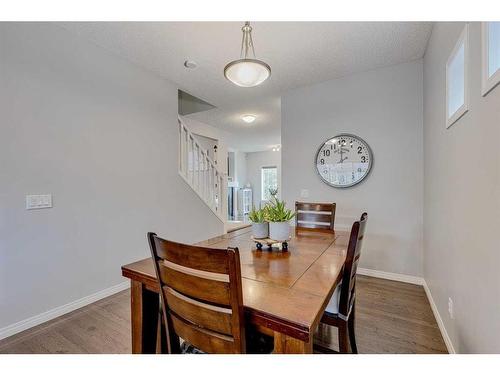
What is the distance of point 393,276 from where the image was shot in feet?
9.47

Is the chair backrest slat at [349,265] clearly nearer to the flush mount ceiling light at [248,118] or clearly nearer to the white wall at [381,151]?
the white wall at [381,151]

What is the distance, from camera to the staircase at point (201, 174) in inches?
146

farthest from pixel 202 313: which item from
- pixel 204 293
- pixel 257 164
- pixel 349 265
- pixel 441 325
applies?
pixel 257 164

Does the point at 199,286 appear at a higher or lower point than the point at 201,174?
lower

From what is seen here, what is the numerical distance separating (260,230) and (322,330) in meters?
0.99

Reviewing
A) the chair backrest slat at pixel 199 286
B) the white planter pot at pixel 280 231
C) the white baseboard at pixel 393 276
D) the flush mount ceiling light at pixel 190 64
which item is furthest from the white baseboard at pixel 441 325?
the flush mount ceiling light at pixel 190 64

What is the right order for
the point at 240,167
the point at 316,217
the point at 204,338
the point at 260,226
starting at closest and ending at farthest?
the point at 204,338
the point at 260,226
the point at 316,217
the point at 240,167

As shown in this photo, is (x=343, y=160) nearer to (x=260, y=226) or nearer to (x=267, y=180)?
(x=260, y=226)

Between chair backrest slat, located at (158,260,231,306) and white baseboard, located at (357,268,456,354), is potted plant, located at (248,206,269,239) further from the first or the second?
white baseboard, located at (357,268,456,354)

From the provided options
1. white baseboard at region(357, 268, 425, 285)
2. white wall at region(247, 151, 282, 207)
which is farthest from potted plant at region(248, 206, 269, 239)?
white wall at region(247, 151, 282, 207)

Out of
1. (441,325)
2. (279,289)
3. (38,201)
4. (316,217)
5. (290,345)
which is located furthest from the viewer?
(316,217)
